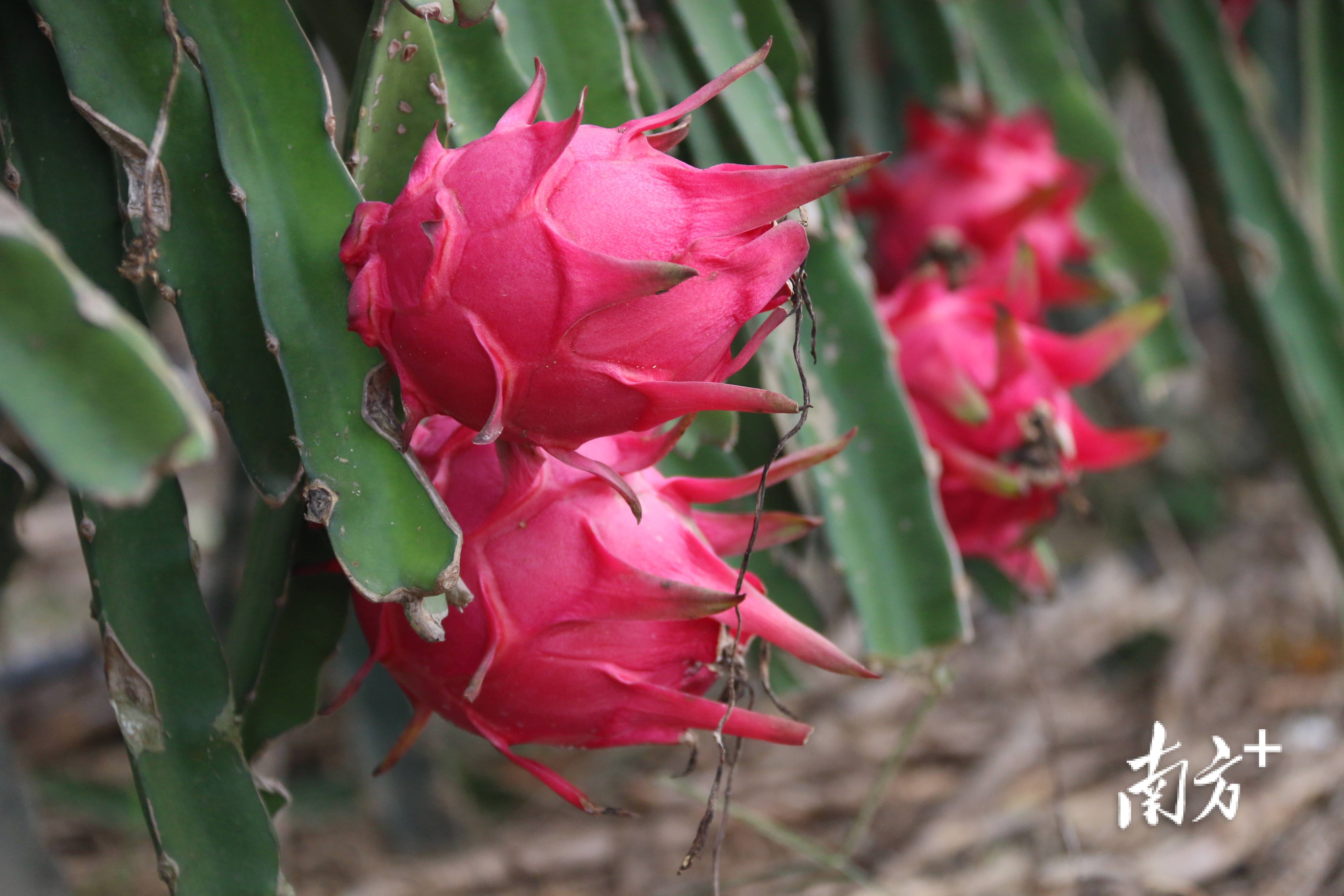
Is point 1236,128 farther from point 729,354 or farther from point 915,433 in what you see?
point 729,354

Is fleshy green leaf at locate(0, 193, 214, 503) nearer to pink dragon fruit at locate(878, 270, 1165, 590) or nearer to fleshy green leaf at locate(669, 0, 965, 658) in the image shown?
fleshy green leaf at locate(669, 0, 965, 658)

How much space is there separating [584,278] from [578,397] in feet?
0.16

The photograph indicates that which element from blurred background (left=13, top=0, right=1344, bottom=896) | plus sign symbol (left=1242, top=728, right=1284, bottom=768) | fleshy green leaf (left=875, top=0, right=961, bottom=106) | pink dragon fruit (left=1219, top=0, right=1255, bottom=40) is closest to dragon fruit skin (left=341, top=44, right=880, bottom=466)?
blurred background (left=13, top=0, right=1344, bottom=896)

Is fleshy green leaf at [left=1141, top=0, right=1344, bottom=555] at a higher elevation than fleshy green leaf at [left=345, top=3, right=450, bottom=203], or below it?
below

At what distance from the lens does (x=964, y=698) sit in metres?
Result: 1.73

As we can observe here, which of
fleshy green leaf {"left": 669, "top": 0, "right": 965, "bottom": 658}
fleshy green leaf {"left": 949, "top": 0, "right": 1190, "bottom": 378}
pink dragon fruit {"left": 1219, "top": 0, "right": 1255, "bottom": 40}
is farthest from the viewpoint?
pink dragon fruit {"left": 1219, "top": 0, "right": 1255, "bottom": 40}

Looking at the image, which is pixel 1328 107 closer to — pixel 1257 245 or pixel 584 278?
pixel 1257 245

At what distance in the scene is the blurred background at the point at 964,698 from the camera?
1060 mm

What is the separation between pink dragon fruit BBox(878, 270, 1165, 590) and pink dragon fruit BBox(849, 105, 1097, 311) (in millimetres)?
206

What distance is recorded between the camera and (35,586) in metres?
1.92

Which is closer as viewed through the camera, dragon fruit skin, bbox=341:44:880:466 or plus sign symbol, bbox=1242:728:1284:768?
dragon fruit skin, bbox=341:44:880:466

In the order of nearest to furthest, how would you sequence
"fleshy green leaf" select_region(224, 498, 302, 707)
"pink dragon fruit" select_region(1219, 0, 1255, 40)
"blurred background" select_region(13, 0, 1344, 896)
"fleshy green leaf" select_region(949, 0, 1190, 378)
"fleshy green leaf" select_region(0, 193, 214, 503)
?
1. "fleshy green leaf" select_region(0, 193, 214, 503)
2. "fleshy green leaf" select_region(224, 498, 302, 707)
3. "blurred background" select_region(13, 0, 1344, 896)
4. "fleshy green leaf" select_region(949, 0, 1190, 378)
5. "pink dragon fruit" select_region(1219, 0, 1255, 40)

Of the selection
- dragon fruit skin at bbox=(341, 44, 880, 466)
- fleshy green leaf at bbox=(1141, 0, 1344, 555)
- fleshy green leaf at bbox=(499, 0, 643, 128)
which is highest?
fleshy green leaf at bbox=(499, 0, 643, 128)

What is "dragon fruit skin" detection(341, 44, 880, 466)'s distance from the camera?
42 cm
